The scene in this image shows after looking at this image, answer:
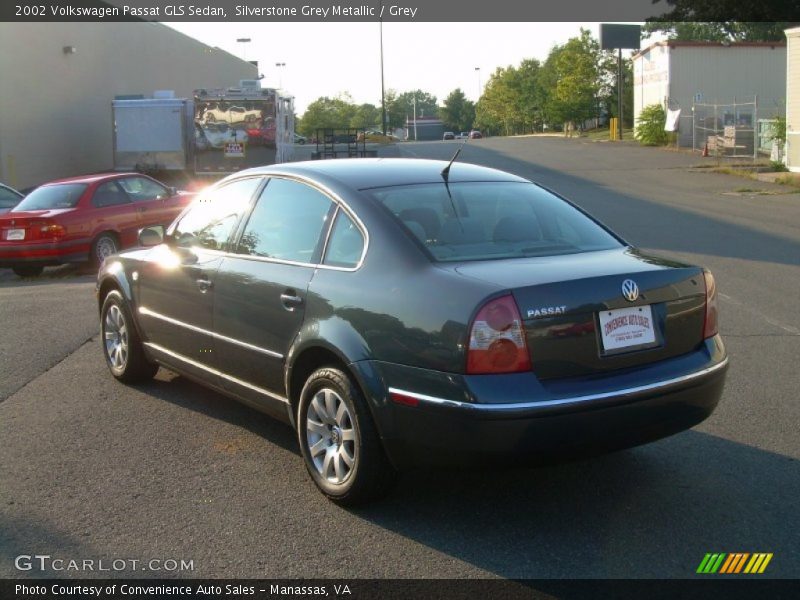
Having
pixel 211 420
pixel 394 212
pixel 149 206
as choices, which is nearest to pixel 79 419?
pixel 211 420

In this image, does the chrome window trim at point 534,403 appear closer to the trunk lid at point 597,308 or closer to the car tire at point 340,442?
the trunk lid at point 597,308

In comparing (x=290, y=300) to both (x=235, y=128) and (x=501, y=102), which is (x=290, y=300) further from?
(x=501, y=102)

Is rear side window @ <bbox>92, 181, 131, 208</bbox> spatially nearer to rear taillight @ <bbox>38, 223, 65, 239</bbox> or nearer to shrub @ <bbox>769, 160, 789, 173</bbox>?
rear taillight @ <bbox>38, 223, 65, 239</bbox>

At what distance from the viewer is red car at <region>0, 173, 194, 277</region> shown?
45.1 ft

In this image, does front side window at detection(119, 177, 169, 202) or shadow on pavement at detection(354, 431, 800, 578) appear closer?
shadow on pavement at detection(354, 431, 800, 578)

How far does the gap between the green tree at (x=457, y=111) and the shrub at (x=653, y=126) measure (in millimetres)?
86772

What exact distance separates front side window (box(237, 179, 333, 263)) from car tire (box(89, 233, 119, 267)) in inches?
362

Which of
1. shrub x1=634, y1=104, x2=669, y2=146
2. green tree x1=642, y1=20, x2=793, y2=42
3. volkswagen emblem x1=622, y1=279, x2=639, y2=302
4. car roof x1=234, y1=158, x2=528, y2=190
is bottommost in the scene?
volkswagen emblem x1=622, y1=279, x2=639, y2=302

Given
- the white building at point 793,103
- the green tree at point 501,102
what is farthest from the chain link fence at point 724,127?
the green tree at point 501,102

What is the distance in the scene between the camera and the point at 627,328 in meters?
4.32

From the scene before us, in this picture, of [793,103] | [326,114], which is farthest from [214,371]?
[326,114]

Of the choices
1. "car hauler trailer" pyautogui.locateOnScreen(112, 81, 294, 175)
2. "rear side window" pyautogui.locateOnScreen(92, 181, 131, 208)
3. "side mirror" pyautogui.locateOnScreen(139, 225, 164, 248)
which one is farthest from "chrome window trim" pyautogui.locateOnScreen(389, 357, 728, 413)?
"car hauler trailer" pyautogui.locateOnScreen(112, 81, 294, 175)

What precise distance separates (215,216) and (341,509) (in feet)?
7.75

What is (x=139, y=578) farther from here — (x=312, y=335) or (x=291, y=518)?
(x=312, y=335)
